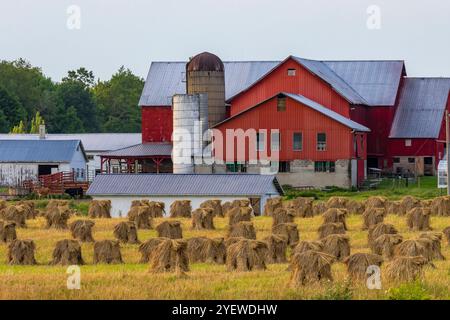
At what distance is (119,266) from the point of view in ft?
115

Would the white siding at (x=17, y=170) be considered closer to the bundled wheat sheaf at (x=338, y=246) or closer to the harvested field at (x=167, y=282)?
the harvested field at (x=167, y=282)

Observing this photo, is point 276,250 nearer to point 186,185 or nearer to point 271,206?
point 271,206

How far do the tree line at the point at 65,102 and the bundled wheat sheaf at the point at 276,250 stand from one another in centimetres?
7864

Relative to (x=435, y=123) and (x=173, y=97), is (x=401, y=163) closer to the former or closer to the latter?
(x=435, y=123)

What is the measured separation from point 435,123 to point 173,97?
51.6 feet

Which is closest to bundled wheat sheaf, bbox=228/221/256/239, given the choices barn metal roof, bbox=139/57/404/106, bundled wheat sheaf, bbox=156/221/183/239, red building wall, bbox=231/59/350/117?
bundled wheat sheaf, bbox=156/221/183/239

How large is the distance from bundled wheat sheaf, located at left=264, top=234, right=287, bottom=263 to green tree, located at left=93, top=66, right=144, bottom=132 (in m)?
104

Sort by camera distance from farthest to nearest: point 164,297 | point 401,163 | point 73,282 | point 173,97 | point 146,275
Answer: point 401,163 → point 173,97 → point 146,275 → point 73,282 → point 164,297

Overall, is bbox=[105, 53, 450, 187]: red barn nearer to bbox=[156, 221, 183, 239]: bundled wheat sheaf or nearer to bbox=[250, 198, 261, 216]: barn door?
bbox=[250, 198, 261, 216]: barn door

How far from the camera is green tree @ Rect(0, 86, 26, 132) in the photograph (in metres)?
122

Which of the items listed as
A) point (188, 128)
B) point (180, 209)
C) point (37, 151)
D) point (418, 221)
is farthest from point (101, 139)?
point (418, 221)

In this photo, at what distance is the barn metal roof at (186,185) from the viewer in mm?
58312
